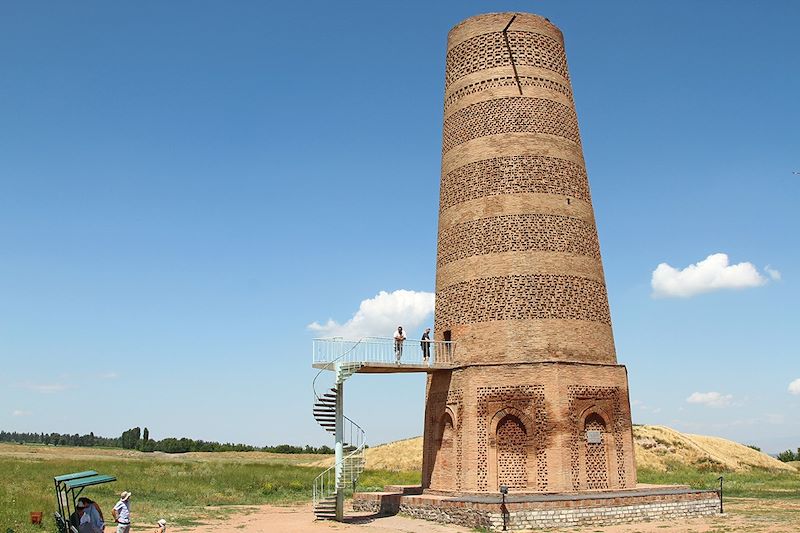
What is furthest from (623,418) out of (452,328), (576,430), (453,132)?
(453,132)

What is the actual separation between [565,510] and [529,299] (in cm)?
571

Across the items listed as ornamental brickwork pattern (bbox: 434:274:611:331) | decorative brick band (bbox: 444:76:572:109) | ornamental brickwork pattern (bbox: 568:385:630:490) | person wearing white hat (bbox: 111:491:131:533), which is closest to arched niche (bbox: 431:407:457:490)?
ornamental brickwork pattern (bbox: 434:274:611:331)

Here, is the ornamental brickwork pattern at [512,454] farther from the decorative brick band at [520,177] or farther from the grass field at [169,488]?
the grass field at [169,488]

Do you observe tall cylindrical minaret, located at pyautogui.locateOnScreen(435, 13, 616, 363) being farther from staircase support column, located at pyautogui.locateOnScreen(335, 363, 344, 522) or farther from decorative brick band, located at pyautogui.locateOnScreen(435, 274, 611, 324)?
staircase support column, located at pyautogui.locateOnScreen(335, 363, 344, 522)

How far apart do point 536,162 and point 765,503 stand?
530 inches

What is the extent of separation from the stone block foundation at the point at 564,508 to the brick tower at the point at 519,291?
1.09 m

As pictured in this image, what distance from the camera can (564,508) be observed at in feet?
60.7

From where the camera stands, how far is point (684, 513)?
20.4 meters

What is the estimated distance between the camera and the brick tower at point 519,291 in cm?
2047

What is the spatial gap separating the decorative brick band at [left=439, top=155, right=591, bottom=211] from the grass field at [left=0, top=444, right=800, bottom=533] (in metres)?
10.7

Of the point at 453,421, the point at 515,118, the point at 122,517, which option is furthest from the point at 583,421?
the point at 122,517

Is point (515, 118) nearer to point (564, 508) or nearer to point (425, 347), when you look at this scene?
point (425, 347)

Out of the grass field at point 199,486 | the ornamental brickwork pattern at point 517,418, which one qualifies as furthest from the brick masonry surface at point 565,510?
the grass field at point 199,486

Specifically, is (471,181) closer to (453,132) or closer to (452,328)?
(453,132)
